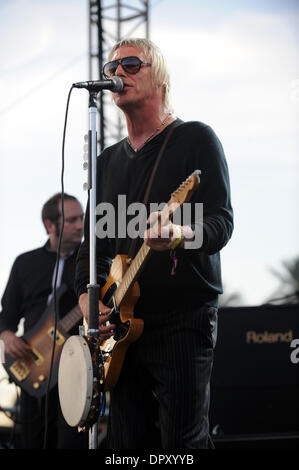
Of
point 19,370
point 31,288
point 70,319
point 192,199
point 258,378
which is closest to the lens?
point 192,199

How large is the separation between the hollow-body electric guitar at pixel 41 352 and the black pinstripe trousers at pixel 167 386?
170cm

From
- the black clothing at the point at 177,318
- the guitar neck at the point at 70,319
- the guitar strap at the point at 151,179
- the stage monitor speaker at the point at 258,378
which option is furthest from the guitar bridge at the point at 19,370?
the guitar strap at the point at 151,179

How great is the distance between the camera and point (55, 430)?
375 cm

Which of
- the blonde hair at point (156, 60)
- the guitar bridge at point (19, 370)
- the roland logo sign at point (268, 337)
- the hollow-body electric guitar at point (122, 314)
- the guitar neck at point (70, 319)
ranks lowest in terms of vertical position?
the guitar bridge at point (19, 370)

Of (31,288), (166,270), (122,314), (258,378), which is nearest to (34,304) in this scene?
(31,288)

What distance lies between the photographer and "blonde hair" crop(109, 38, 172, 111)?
2.28 meters

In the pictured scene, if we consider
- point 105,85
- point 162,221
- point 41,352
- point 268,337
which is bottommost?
point 41,352

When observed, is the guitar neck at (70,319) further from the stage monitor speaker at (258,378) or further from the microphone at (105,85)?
the microphone at (105,85)

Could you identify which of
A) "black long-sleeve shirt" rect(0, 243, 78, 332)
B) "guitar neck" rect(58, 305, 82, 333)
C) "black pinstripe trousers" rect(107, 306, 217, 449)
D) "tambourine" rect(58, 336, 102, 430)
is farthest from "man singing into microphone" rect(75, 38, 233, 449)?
"black long-sleeve shirt" rect(0, 243, 78, 332)

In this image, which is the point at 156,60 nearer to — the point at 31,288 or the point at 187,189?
the point at 187,189

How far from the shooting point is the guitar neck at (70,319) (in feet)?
12.3

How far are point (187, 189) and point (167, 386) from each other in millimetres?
672

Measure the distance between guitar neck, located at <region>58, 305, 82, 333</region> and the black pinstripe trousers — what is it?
1635mm

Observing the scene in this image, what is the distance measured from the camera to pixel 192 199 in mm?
2053
